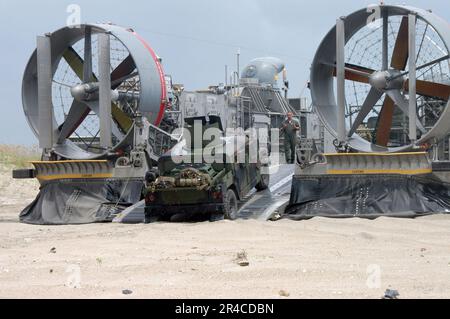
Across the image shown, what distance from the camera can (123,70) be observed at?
40.7 ft

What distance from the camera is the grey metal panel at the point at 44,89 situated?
1242 cm

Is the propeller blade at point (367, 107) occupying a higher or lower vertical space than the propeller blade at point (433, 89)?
lower

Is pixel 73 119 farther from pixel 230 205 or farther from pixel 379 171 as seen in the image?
pixel 379 171

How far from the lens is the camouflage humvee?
10.3m

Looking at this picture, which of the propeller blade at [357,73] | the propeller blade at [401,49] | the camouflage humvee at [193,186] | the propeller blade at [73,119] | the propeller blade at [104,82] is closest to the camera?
the camouflage humvee at [193,186]

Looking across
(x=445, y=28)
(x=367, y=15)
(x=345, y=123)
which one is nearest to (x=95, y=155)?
(x=345, y=123)

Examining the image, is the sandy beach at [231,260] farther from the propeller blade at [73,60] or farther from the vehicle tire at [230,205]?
the propeller blade at [73,60]

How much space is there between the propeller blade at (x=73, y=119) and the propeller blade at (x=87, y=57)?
488 millimetres

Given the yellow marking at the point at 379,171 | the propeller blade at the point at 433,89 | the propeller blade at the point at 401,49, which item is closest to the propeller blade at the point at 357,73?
the propeller blade at the point at 401,49

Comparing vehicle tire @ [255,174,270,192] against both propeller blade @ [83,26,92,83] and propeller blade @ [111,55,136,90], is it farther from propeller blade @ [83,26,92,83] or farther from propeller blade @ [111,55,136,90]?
propeller blade @ [83,26,92,83]

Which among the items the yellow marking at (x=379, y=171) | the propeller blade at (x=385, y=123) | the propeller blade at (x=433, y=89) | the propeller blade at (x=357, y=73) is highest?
the propeller blade at (x=357, y=73)

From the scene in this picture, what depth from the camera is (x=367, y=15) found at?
11.5 meters
